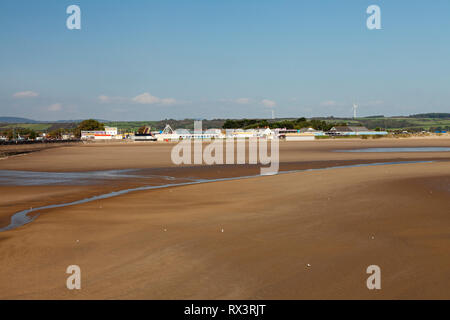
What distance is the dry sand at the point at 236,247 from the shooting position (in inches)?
287

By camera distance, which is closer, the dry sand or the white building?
the dry sand

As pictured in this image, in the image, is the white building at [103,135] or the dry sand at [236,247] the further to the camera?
the white building at [103,135]

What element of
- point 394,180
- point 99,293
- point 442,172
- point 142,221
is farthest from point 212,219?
point 442,172

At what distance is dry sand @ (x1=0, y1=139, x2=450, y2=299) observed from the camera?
729 centimetres

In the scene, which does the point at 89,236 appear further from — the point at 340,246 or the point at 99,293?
the point at 340,246

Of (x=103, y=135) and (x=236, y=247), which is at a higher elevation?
(x=103, y=135)

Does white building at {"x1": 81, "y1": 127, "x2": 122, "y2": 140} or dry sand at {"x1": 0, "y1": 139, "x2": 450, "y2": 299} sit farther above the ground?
white building at {"x1": 81, "y1": 127, "x2": 122, "y2": 140}

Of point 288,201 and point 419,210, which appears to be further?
point 288,201

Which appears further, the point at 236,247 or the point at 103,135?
the point at 103,135

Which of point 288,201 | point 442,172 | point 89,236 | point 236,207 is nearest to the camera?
point 89,236

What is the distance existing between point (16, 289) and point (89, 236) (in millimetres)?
3807

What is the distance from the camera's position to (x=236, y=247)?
9.87 meters

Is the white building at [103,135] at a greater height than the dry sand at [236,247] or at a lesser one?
greater

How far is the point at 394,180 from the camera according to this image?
2241cm
